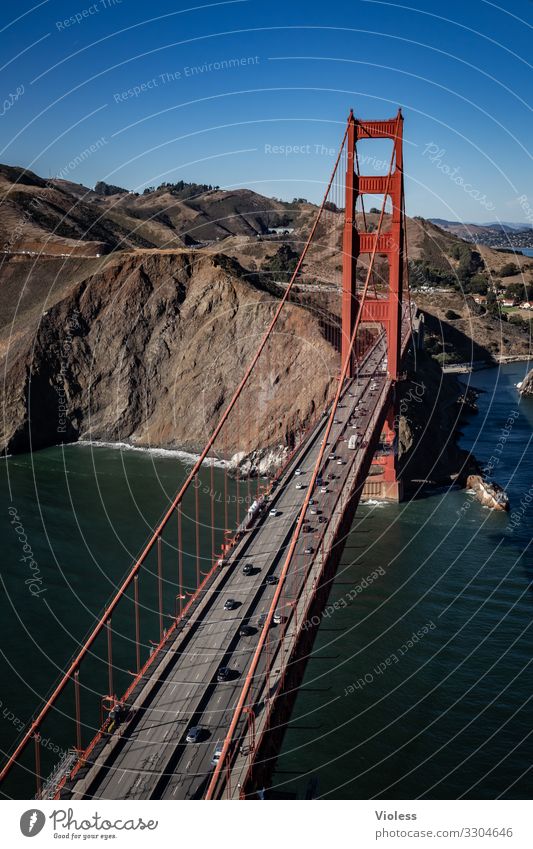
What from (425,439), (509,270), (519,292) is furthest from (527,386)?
(509,270)

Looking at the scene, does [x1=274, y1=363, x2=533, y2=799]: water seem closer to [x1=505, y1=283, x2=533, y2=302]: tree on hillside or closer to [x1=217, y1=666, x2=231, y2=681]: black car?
[x1=217, y1=666, x2=231, y2=681]: black car

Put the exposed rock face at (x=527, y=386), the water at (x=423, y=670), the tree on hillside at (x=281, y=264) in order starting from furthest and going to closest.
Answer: the tree on hillside at (x=281, y=264) < the exposed rock face at (x=527, y=386) < the water at (x=423, y=670)

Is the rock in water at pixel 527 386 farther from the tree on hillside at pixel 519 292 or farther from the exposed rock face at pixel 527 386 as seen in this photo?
the tree on hillside at pixel 519 292

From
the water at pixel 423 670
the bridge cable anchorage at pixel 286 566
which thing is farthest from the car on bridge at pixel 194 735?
the water at pixel 423 670

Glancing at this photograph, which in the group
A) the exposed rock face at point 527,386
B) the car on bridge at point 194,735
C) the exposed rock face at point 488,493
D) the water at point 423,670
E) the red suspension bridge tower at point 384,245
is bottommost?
the water at point 423,670

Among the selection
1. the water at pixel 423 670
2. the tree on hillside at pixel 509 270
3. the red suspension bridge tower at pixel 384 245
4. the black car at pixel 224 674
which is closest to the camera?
the black car at pixel 224 674

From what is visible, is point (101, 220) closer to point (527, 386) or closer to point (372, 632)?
point (527, 386)
